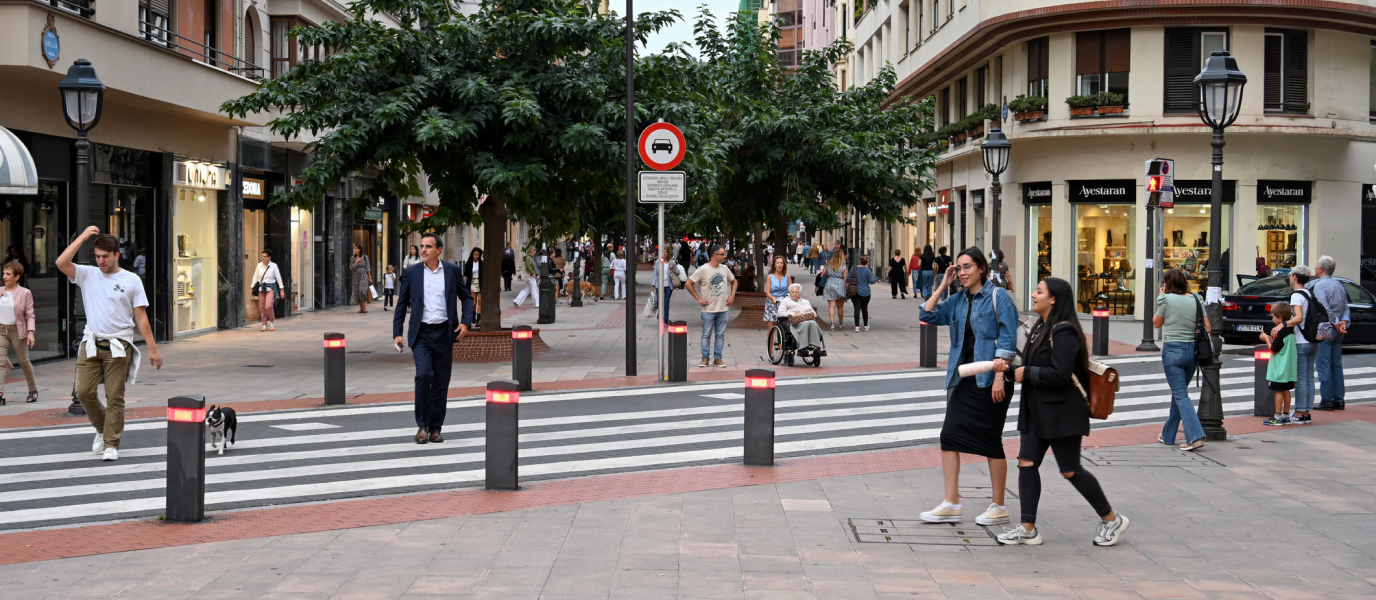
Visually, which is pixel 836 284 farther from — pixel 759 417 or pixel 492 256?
pixel 759 417

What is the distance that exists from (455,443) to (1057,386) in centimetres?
567

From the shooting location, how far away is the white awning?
14.0 meters

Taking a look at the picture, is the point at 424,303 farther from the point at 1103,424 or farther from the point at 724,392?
the point at 1103,424

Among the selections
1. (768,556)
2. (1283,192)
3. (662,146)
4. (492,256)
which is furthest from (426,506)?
(1283,192)

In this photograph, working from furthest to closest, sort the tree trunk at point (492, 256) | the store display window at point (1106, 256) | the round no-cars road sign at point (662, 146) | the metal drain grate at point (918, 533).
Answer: the store display window at point (1106, 256), the tree trunk at point (492, 256), the round no-cars road sign at point (662, 146), the metal drain grate at point (918, 533)

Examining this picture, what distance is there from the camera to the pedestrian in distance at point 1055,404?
679 centimetres

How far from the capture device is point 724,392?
14.7 metres

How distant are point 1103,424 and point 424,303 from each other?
6.81 m

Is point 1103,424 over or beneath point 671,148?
beneath

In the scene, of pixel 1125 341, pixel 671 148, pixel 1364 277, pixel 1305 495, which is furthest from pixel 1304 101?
pixel 1305 495

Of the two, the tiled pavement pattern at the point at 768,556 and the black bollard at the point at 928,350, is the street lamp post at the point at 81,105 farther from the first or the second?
the black bollard at the point at 928,350

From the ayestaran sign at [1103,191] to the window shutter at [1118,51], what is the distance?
260cm

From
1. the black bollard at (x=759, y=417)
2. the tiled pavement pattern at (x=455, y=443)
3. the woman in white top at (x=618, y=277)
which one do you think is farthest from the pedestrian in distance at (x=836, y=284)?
the black bollard at (x=759, y=417)

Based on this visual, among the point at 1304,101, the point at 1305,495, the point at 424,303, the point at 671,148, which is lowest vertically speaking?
the point at 1305,495
